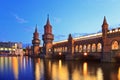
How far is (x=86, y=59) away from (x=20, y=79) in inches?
1968

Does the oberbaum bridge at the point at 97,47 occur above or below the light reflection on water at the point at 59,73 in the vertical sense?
above

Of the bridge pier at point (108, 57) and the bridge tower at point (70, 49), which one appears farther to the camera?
the bridge tower at point (70, 49)

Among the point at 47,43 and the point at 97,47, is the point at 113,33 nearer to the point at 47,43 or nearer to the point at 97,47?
the point at 97,47

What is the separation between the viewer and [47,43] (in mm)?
113688

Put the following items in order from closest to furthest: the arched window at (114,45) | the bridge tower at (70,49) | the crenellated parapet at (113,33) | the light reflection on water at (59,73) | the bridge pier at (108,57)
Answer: the light reflection on water at (59,73), the crenellated parapet at (113,33), the arched window at (114,45), the bridge pier at (108,57), the bridge tower at (70,49)

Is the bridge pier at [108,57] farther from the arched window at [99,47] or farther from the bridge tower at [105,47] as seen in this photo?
the arched window at [99,47]

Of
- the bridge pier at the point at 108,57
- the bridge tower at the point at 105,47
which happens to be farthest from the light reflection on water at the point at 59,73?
the bridge tower at the point at 105,47

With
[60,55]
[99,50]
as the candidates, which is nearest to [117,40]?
[99,50]

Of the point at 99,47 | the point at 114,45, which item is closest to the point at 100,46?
the point at 99,47

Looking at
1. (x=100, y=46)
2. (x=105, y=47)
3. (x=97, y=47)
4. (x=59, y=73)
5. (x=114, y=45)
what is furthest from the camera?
(x=97, y=47)

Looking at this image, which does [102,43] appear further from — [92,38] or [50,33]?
[50,33]

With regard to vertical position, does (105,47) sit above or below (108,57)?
above

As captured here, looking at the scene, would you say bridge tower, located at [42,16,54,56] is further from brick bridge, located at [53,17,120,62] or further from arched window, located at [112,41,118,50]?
arched window, located at [112,41,118,50]

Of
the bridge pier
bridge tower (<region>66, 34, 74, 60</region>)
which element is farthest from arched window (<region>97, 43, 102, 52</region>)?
bridge tower (<region>66, 34, 74, 60</region>)
